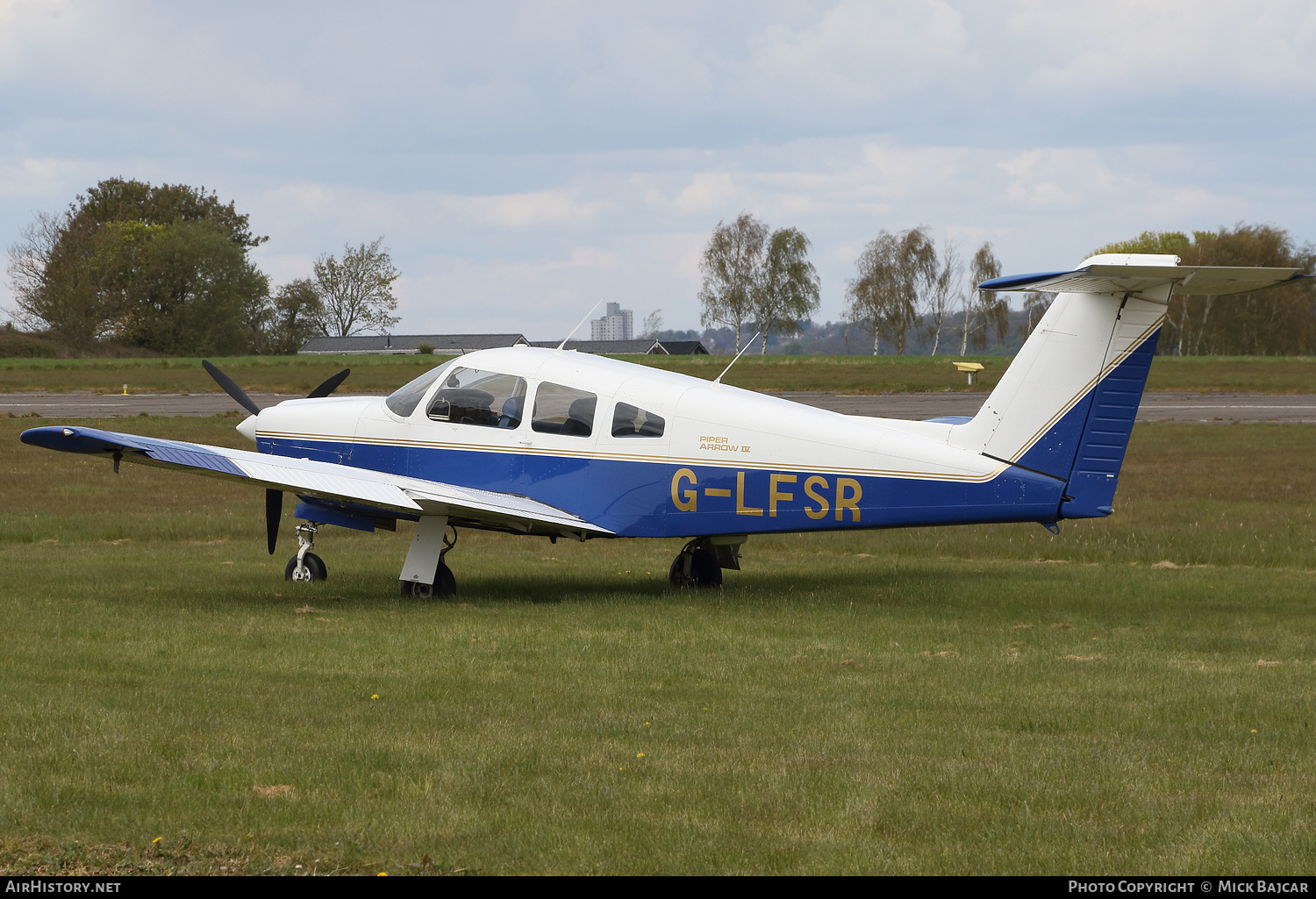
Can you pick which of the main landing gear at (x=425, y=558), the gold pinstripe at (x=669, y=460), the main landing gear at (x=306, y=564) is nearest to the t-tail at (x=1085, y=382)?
the gold pinstripe at (x=669, y=460)

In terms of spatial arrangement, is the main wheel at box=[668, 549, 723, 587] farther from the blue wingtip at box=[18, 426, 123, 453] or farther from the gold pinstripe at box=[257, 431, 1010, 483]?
the blue wingtip at box=[18, 426, 123, 453]

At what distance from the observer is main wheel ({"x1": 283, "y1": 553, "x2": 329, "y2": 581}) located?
1322 cm

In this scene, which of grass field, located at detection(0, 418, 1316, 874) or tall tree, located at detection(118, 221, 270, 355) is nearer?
grass field, located at detection(0, 418, 1316, 874)

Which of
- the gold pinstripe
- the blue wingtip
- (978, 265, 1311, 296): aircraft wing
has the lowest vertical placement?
the blue wingtip

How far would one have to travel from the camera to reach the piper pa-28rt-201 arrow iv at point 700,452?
37.2ft

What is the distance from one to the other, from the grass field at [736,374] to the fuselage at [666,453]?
3501 centimetres

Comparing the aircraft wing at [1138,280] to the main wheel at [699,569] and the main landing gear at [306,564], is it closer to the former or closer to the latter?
the main wheel at [699,569]

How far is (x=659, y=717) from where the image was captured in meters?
7.50

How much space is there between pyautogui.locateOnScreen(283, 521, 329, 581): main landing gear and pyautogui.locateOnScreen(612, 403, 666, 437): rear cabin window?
11.4 ft

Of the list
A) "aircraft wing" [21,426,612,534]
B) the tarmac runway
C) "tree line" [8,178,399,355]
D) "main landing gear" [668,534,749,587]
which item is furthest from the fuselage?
"tree line" [8,178,399,355]

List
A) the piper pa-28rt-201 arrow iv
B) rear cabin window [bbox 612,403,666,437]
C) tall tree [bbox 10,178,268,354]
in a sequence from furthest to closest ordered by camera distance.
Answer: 1. tall tree [bbox 10,178,268,354]
2. rear cabin window [bbox 612,403,666,437]
3. the piper pa-28rt-201 arrow iv

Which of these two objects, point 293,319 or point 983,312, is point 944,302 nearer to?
point 983,312

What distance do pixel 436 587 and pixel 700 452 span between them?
10.2 ft

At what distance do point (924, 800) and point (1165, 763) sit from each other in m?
1.58
